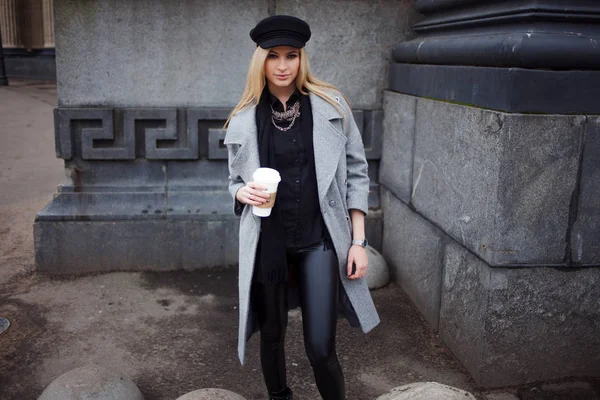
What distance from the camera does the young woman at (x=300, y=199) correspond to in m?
3.24

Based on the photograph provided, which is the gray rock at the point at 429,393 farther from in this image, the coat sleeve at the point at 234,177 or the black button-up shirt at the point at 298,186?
the coat sleeve at the point at 234,177

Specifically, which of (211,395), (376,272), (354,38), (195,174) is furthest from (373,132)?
(211,395)

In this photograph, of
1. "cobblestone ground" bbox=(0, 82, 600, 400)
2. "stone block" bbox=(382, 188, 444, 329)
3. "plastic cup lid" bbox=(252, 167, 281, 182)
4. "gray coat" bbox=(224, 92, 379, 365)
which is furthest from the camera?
"stone block" bbox=(382, 188, 444, 329)

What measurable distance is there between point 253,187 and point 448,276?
2.01 meters

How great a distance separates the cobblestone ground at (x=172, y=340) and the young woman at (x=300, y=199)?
962 millimetres

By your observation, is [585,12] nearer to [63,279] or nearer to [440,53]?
[440,53]

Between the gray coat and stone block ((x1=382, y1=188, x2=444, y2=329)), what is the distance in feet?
4.87

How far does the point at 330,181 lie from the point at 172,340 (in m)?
2.19

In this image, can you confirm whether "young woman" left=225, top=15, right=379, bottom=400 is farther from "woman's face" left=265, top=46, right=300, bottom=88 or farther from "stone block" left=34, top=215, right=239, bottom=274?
"stone block" left=34, top=215, right=239, bottom=274

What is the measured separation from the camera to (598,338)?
404cm

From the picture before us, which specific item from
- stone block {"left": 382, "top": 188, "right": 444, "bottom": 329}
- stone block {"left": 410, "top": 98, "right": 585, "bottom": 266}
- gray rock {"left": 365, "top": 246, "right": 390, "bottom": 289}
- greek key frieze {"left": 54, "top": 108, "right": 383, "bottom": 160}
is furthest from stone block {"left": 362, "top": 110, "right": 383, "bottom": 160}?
stone block {"left": 410, "top": 98, "right": 585, "bottom": 266}

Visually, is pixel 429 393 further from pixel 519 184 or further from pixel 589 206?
pixel 589 206

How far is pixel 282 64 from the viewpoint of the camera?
3246 mm

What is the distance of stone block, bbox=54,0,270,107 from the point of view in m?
5.93
